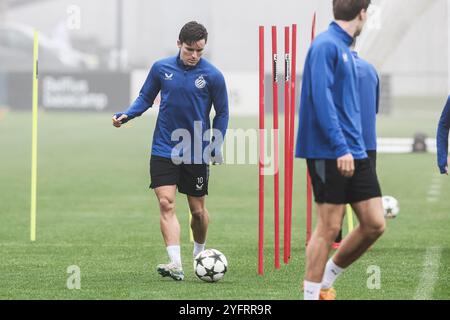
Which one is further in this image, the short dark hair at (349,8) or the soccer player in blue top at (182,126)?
the soccer player in blue top at (182,126)

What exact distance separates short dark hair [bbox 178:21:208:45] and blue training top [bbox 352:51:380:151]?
134 centimetres

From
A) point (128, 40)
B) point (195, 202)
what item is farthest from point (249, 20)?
point (195, 202)

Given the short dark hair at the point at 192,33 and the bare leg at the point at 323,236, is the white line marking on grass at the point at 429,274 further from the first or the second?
the short dark hair at the point at 192,33

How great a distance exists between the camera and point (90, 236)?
1406 cm

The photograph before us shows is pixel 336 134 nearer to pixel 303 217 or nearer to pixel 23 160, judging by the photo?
pixel 303 217

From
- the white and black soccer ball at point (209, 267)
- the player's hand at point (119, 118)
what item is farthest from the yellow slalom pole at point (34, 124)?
the white and black soccer ball at point (209, 267)

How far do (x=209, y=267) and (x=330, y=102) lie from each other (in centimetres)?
261

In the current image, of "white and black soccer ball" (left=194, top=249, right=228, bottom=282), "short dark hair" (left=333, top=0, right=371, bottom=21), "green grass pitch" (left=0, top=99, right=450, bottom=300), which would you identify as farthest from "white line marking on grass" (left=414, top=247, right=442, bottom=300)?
"short dark hair" (left=333, top=0, right=371, bottom=21)

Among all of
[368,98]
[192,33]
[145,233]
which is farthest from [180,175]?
[145,233]

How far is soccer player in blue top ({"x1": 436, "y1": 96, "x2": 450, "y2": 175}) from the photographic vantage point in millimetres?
10570

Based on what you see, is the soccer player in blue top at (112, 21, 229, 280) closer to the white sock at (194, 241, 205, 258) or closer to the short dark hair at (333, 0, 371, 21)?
the white sock at (194, 241, 205, 258)

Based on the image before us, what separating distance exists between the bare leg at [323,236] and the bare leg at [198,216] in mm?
2746

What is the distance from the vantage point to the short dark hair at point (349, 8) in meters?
8.34

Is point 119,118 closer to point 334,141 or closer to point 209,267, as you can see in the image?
point 209,267
